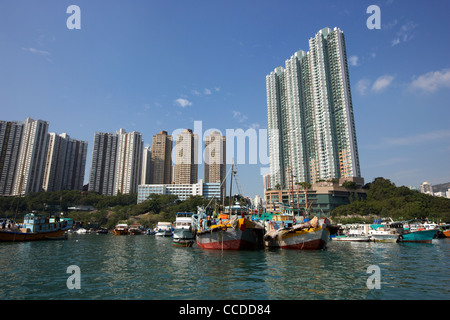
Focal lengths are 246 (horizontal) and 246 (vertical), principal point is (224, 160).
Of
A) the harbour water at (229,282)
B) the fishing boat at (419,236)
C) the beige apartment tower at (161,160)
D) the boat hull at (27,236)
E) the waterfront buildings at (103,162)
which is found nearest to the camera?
the harbour water at (229,282)

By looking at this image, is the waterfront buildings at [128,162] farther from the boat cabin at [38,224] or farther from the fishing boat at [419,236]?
the fishing boat at [419,236]

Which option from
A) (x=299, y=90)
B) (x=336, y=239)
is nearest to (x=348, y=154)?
(x=299, y=90)

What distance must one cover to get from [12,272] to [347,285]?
21.4m

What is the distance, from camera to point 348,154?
10044 centimetres

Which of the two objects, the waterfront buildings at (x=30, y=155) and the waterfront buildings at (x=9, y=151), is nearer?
the waterfront buildings at (x=9, y=151)

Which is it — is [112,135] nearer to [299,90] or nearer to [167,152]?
[167,152]

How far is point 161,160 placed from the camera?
149 meters

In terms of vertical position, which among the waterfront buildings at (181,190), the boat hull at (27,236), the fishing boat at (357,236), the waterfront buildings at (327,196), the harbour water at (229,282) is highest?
the waterfront buildings at (181,190)

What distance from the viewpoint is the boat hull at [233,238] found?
91.7 ft

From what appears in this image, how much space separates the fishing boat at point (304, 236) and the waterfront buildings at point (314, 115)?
67.0 m

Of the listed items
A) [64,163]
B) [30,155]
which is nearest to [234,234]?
[30,155]

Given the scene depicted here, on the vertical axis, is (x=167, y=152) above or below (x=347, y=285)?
above

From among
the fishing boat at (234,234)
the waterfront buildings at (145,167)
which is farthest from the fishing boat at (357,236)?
the waterfront buildings at (145,167)

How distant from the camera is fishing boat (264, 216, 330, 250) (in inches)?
1129
